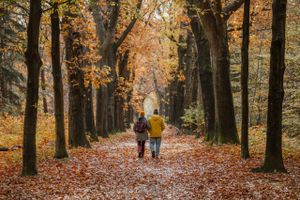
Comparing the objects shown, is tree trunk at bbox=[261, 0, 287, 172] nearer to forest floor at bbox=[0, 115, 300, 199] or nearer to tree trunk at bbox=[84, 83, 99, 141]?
forest floor at bbox=[0, 115, 300, 199]

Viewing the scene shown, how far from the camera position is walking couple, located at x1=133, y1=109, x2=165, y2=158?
17.0 m

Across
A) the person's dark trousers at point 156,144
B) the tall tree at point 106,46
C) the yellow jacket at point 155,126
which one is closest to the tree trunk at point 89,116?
the tall tree at point 106,46

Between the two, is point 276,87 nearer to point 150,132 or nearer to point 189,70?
point 150,132

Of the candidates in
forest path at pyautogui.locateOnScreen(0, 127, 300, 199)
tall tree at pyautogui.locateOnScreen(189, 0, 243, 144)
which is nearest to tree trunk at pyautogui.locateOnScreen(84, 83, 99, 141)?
forest path at pyautogui.locateOnScreen(0, 127, 300, 199)

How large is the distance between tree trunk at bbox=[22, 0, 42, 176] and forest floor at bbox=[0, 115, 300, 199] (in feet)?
1.77

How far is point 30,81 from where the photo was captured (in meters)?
11.1

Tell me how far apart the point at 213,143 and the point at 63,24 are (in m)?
8.77

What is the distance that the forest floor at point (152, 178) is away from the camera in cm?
915

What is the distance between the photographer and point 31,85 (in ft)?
36.6

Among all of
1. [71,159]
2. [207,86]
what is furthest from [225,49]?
[71,159]

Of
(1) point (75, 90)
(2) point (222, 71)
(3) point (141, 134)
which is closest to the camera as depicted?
(3) point (141, 134)

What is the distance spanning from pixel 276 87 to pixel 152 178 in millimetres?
4260

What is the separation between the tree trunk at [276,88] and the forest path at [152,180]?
0.57m

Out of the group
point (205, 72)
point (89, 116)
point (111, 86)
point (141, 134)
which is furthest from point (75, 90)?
point (111, 86)
